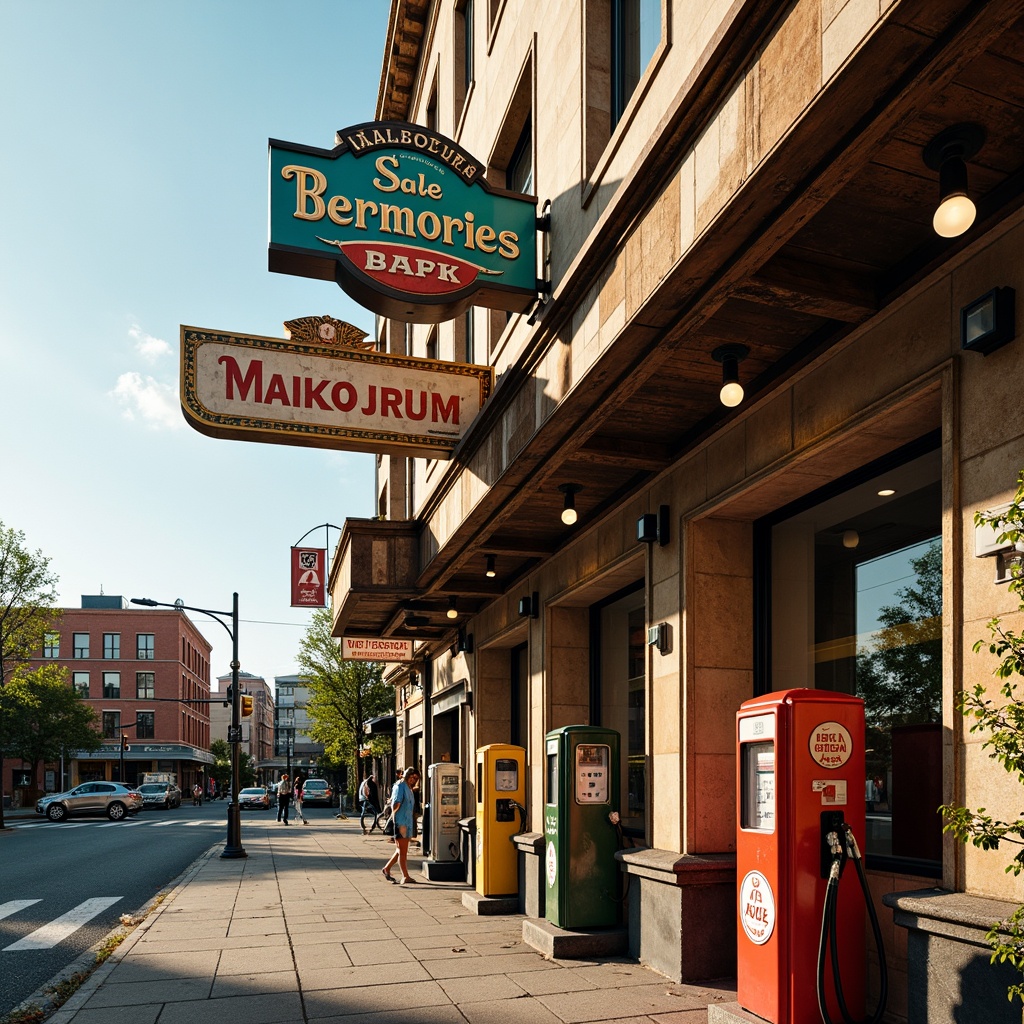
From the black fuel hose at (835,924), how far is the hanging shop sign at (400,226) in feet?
18.5

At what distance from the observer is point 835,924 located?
6.00m

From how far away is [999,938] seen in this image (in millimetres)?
4473

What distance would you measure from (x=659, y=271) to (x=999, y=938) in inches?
154

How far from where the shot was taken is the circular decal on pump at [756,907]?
6129 mm

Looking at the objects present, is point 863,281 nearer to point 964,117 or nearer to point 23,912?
point 964,117

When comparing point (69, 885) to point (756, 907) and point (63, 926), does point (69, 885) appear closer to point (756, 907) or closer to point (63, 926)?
point (63, 926)

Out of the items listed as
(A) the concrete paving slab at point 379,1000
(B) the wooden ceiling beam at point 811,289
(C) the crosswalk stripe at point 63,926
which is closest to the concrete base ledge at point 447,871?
(C) the crosswalk stripe at point 63,926

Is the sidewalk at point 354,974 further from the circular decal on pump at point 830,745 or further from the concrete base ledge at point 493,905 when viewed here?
the circular decal on pump at point 830,745

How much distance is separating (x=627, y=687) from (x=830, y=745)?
615cm

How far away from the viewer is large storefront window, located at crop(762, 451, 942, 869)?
270 inches

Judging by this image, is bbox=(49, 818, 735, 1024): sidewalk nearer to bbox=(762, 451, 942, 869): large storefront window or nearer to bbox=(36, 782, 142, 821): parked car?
bbox=(762, 451, 942, 869): large storefront window

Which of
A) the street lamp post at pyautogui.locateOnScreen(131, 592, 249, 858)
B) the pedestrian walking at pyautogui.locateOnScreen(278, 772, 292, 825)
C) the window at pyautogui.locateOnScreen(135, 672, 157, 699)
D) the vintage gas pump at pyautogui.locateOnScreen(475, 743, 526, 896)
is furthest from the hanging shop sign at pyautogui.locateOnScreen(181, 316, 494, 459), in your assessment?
the window at pyautogui.locateOnScreen(135, 672, 157, 699)

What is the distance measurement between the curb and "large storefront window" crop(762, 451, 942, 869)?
20.3ft

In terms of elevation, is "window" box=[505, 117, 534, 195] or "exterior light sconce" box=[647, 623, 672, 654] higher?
"window" box=[505, 117, 534, 195]
